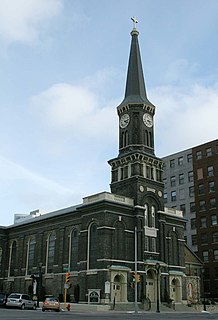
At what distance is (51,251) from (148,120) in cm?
A: 2567

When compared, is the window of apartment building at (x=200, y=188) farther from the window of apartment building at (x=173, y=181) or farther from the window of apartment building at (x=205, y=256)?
the window of apartment building at (x=205, y=256)

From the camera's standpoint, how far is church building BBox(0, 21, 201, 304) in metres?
53.8

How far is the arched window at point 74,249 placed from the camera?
59.8 metres

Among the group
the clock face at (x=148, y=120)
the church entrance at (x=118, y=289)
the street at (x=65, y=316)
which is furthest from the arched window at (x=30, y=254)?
the street at (x=65, y=316)

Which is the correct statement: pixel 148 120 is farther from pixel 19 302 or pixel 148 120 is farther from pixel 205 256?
pixel 205 256

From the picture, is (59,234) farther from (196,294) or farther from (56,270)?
(196,294)

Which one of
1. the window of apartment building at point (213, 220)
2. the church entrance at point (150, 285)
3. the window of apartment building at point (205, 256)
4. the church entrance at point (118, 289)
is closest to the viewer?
the church entrance at point (118, 289)

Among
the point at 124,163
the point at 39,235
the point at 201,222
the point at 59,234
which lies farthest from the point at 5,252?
the point at 201,222

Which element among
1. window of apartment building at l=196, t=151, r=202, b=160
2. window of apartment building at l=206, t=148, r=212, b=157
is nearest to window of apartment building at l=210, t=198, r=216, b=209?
window of apartment building at l=206, t=148, r=212, b=157

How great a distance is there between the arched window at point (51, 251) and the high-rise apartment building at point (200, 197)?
1308 inches

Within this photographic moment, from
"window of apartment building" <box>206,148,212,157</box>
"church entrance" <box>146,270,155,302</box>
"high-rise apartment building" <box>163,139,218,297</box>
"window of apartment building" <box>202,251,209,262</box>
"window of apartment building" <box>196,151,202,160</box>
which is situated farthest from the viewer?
"window of apartment building" <box>196,151,202,160</box>

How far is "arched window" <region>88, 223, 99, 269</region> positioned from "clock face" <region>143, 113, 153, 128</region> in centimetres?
1870

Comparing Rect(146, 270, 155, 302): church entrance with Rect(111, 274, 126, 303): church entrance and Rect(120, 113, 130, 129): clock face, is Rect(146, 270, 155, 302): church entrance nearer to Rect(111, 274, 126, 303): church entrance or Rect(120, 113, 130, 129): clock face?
Rect(111, 274, 126, 303): church entrance

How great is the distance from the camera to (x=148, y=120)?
65812 mm
